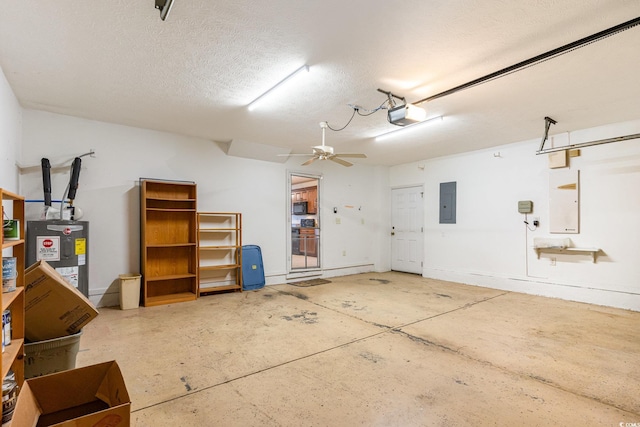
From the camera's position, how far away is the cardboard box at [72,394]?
5.18ft

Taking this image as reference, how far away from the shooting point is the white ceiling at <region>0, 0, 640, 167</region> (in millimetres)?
2127

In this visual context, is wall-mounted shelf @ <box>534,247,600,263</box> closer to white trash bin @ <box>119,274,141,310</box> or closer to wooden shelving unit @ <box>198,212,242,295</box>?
wooden shelving unit @ <box>198,212,242,295</box>

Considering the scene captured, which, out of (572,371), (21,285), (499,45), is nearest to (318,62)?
(499,45)

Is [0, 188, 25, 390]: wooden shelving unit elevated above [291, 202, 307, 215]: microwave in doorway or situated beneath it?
situated beneath

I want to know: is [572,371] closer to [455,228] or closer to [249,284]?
[455,228]

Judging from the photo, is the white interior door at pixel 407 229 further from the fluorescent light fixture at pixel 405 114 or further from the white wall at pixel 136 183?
the fluorescent light fixture at pixel 405 114

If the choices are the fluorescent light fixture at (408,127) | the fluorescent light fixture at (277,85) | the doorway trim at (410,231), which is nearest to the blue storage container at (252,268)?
the fluorescent light fixture at (277,85)

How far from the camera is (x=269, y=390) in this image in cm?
232

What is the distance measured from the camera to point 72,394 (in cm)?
172

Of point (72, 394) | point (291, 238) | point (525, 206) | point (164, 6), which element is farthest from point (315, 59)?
point (525, 206)

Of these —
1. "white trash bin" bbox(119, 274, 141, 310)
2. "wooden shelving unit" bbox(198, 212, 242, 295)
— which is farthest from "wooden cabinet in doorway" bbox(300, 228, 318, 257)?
"white trash bin" bbox(119, 274, 141, 310)

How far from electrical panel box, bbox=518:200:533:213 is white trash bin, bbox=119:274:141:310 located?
622 centimetres

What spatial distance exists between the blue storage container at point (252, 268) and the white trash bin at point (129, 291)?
5.45 ft

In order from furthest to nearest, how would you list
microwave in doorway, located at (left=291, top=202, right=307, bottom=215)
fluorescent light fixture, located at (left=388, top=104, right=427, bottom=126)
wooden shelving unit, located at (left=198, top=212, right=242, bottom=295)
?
microwave in doorway, located at (left=291, top=202, right=307, bottom=215), wooden shelving unit, located at (left=198, top=212, right=242, bottom=295), fluorescent light fixture, located at (left=388, top=104, right=427, bottom=126)
